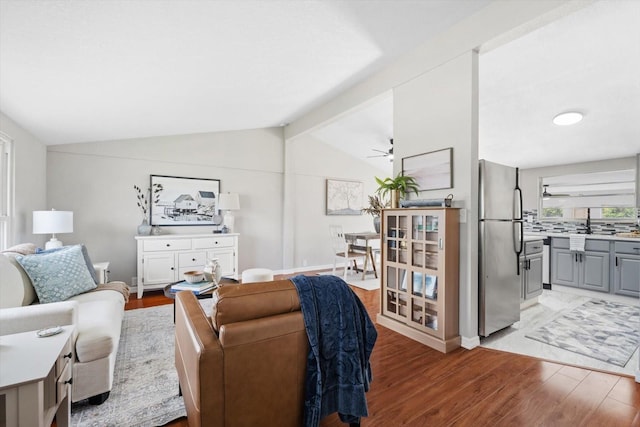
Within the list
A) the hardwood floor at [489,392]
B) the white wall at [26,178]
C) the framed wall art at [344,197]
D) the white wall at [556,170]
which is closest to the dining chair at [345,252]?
the framed wall art at [344,197]

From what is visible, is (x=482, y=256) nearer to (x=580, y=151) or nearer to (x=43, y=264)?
(x=580, y=151)

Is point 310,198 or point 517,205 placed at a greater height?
point 310,198

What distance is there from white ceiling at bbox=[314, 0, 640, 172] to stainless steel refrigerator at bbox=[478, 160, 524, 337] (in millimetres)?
1042

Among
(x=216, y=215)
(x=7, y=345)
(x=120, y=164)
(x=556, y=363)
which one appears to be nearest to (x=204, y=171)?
(x=216, y=215)

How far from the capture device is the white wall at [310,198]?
19.0 ft

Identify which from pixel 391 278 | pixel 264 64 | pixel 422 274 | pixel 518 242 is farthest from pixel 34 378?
pixel 518 242

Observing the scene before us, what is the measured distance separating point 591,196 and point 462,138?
12.0ft

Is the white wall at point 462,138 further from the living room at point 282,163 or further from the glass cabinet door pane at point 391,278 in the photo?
the glass cabinet door pane at point 391,278

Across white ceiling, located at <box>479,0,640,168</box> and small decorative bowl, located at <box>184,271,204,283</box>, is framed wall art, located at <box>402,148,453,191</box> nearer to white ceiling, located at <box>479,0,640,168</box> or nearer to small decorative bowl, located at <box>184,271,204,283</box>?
white ceiling, located at <box>479,0,640,168</box>

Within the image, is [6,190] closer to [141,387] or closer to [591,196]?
[141,387]

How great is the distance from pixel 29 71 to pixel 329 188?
4888mm

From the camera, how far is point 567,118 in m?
3.46

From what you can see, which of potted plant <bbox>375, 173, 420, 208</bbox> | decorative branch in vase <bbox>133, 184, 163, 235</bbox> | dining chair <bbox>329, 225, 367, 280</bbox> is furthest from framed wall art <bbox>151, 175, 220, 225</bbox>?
potted plant <bbox>375, 173, 420, 208</bbox>

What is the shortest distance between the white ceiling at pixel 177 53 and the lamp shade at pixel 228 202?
4.64 ft
